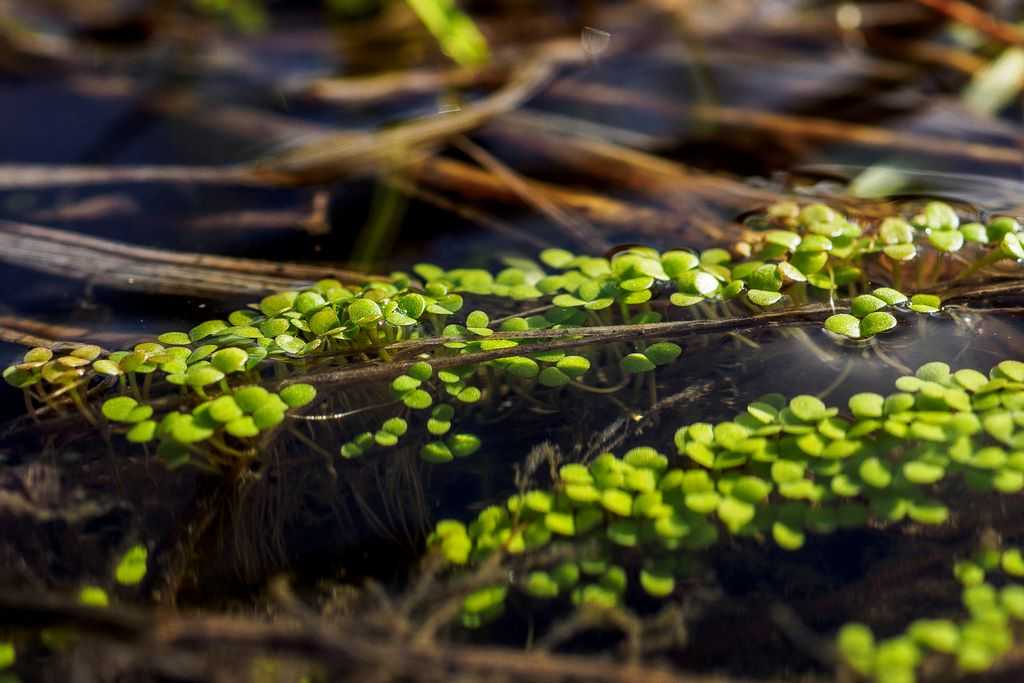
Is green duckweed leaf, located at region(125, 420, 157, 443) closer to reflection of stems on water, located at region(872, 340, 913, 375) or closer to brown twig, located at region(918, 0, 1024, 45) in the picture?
reflection of stems on water, located at region(872, 340, 913, 375)

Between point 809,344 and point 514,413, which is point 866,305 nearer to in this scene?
point 809,344

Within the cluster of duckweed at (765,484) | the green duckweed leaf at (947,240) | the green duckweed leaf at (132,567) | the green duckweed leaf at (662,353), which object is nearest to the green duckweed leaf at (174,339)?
the green duckweed leaf at (132,567)

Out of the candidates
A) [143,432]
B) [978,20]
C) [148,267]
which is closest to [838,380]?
[143,432]

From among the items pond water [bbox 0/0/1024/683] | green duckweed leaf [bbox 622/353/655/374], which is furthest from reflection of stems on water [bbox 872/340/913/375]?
green duckweed leaf [bbox 622/353/655/374]

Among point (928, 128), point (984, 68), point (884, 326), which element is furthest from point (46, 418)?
point (984, 68)

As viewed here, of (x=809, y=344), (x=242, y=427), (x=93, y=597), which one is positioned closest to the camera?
(x=93, y=597)

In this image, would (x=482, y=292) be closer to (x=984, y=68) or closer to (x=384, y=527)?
(x=384, y=527)

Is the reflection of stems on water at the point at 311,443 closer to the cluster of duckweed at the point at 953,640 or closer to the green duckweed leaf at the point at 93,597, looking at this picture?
the green duckweed leaf at the point at 93,597

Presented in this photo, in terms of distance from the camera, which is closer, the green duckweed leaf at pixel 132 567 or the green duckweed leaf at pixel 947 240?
the green duckweed leaf at pixel 132 567
